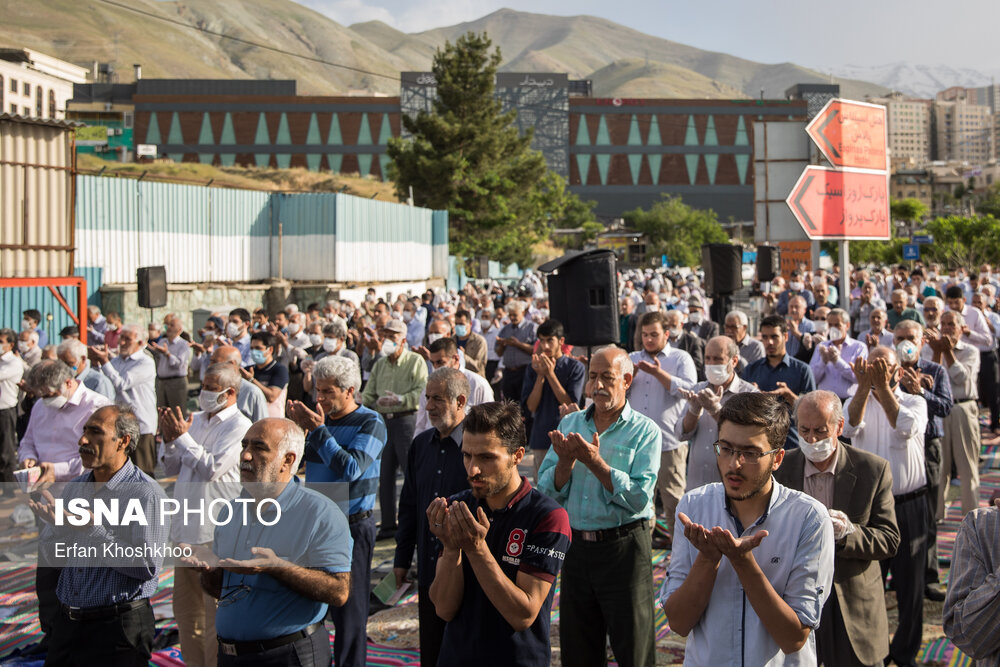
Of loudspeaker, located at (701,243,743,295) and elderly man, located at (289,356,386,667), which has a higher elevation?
loudspeaker, located at (701,243,743,295)

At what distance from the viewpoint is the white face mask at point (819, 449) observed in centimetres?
429

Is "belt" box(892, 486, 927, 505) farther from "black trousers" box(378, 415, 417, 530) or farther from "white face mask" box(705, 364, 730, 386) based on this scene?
"black trousers" box(378, 415, 417, 530)

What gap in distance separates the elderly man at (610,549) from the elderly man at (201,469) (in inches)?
74.3

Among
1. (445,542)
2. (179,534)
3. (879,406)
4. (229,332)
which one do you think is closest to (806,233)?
(879,406)

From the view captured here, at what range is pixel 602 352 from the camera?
16.0 ft

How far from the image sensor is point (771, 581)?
2.90m

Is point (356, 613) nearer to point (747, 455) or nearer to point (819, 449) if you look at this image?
point (819, 449)

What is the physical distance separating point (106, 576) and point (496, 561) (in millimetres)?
1936

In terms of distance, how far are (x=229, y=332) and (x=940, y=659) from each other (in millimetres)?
8560

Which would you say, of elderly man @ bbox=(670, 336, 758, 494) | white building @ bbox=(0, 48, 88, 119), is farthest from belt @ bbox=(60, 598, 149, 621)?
white building @ bbox=(0, 48, 88, 119)

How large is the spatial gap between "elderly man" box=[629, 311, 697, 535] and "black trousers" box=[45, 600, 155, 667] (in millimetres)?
3742

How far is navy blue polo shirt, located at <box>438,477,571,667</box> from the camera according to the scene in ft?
10.9

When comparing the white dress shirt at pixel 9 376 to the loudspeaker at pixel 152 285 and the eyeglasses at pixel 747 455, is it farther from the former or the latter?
the eyeglasses at pixel 747 455

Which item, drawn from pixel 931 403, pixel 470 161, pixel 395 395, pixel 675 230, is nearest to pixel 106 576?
pixel 395 395
